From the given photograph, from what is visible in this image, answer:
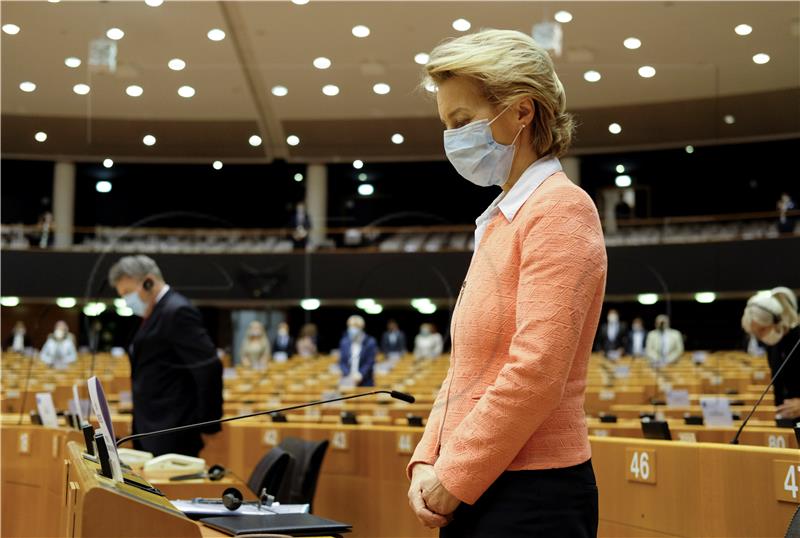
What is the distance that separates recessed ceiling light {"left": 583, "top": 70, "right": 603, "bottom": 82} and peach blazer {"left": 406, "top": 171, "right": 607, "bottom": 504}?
4.11 m

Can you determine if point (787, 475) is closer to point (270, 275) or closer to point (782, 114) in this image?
point (782, 114)

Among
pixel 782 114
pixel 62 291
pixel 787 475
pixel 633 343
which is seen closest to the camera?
pixel 787 475

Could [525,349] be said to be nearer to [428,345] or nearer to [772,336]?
[772,336]

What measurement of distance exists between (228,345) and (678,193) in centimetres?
902

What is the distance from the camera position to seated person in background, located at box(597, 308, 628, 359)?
13.9 metres

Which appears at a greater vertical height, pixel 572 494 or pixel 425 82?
pixel 425 82

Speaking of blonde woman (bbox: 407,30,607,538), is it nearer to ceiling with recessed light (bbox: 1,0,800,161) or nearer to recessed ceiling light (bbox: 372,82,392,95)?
ceiling with recessed light (bbox: 1,0,800,161)

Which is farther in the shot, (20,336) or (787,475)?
(20,336)

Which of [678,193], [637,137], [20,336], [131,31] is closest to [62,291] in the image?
[20,336]

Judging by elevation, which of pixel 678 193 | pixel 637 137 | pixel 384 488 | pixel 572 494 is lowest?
pixel 384 488

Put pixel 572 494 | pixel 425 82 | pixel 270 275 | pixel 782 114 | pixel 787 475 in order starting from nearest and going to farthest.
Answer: pixel 572 494 → pixel 425 82 → pixel 787 475 → pixel 782 114 → pixel 270 275

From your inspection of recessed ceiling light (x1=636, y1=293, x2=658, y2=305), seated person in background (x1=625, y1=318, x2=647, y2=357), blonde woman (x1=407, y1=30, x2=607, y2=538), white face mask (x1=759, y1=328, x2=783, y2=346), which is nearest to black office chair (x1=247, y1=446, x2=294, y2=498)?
blonde woman (x1=407, y1=30, x2=607, y2=538)

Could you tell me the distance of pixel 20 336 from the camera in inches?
619

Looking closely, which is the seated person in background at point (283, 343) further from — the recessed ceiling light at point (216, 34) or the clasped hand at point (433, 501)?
the clasped hand at point (433, 501)
